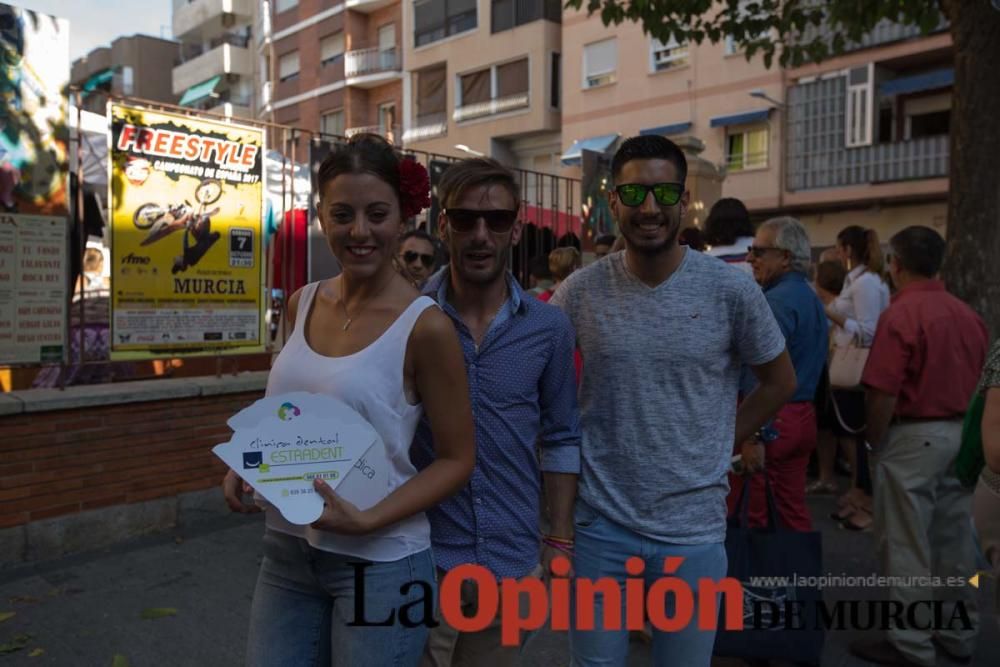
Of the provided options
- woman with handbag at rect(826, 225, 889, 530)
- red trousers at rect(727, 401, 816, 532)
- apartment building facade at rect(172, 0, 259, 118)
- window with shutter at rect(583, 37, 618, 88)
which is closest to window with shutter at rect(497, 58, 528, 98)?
window with shutter at rect(583, 37, 618, 88)

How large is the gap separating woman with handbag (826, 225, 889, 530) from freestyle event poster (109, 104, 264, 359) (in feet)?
14.1

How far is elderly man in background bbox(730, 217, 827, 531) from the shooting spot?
12.3ft

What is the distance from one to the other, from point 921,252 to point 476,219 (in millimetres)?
2607

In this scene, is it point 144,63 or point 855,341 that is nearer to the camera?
point 855,341

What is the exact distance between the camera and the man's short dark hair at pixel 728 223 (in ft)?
16.2

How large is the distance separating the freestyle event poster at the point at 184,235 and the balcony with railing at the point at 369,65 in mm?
26688

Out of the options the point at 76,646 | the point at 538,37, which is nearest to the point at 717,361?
the point at 76,646

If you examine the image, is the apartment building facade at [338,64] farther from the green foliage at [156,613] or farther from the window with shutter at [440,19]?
the green foliage at [156,613]

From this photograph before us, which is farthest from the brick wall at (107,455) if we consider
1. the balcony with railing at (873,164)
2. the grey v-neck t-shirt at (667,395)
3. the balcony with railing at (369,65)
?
the balcony with railing at (369,65)

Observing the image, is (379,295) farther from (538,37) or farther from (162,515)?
(538,37)

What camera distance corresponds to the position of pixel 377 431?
175 cm

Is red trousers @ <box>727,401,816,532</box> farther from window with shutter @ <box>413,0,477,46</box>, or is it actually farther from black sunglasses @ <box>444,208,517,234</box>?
window with shutter @ <box>413,0,477,46</box>

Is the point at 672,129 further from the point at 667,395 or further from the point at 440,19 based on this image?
the point at 667,395

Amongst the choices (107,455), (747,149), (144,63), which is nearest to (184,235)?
(107,455)
